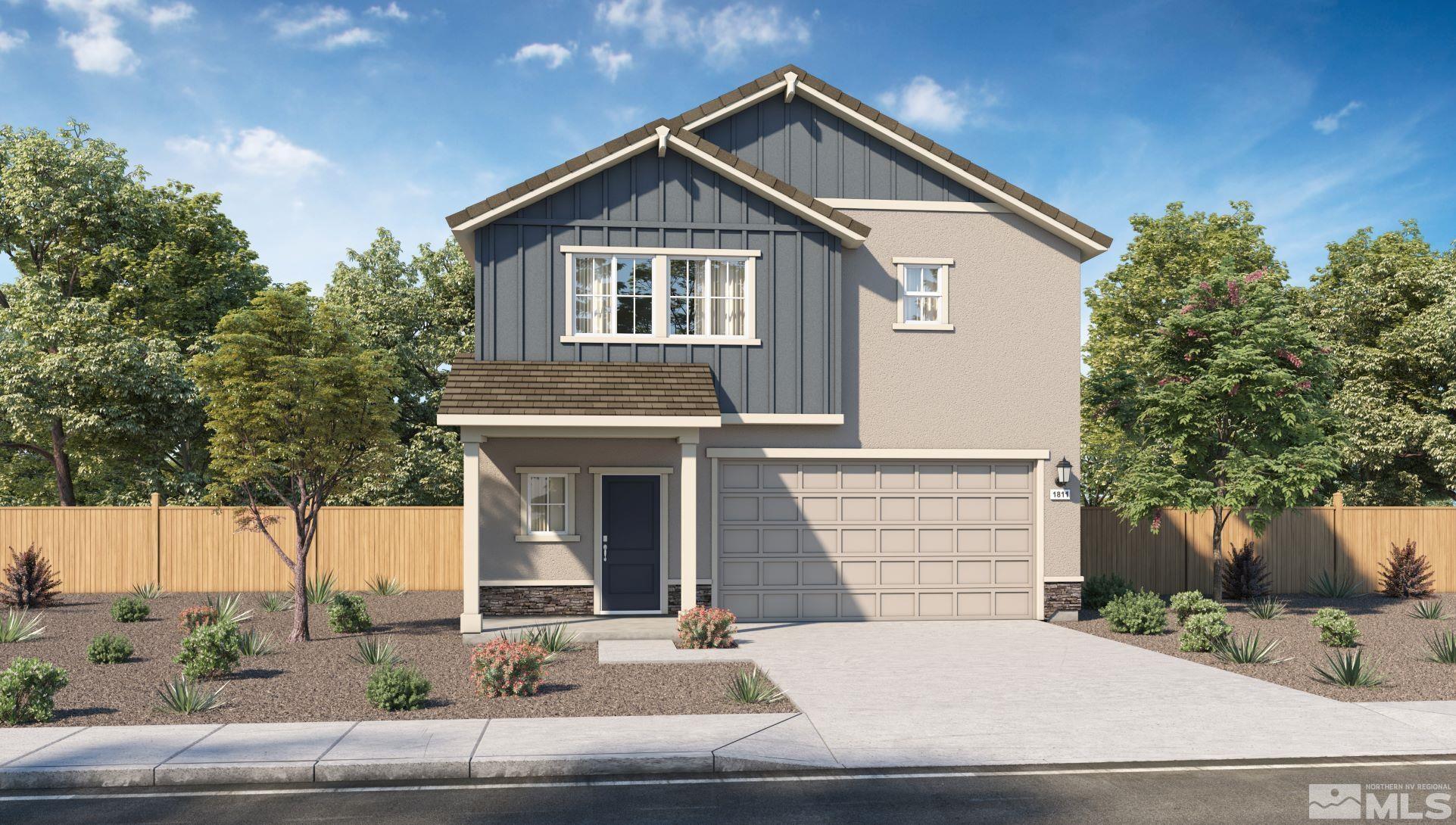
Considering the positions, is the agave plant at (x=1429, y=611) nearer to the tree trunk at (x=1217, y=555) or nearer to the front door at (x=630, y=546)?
the tree trunk at (x=1217, y=555)

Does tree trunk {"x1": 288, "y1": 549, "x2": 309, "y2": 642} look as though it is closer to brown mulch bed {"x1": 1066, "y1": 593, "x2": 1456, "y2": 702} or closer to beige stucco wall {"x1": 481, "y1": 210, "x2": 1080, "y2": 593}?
beige stucco wall {"x1": 481, "y1": 210, "x2": 1080, "y2": 593}

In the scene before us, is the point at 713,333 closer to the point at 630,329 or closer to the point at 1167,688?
the point at 630,329

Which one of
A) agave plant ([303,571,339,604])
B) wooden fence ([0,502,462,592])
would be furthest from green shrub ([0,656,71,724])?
wooden fence ([0,502,462,592])

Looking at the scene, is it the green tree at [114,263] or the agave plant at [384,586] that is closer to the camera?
the agave plant at [384,586]

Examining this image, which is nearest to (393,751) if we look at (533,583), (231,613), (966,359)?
(533,583)

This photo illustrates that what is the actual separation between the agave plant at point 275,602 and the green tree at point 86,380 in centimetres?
730

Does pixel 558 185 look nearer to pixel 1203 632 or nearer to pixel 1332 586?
pixel 1203 632

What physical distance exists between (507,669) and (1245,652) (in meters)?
9.48

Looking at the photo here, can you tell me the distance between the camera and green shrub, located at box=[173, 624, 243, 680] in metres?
11.6

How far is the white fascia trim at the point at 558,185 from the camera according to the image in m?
15.5

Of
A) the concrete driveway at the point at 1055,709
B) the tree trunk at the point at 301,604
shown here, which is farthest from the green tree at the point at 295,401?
the concrete driveway at the point at 1055,709

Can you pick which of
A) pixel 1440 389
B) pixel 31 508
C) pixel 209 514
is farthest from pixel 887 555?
pixel 1440 389

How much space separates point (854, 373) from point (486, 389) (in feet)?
20.4

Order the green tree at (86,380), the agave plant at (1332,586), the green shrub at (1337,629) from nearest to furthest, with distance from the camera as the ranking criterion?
1. the green shrub at (1337,629)
2. the agave plant at (1332,586)
3. the green tree at (86,380)
